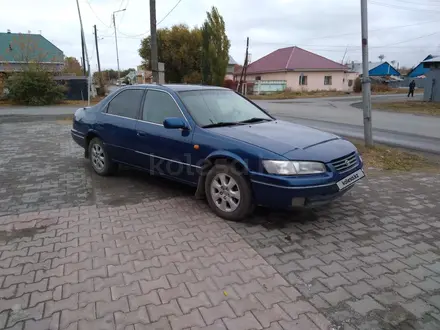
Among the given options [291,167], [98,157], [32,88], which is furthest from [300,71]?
[291,167]

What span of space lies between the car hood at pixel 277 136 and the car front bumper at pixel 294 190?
32 centimetres

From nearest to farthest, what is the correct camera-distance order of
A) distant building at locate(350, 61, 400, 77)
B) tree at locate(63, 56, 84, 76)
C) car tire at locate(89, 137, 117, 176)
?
car tire at locate(89, 137, 117, 176), tree at locate(63, 56, 84, 76), distant building at locate(350, 61, 400, 77)

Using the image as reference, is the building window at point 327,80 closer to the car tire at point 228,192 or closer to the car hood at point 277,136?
the car hood at point 277,136

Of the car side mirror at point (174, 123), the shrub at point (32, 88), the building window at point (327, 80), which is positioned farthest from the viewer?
the building window at point (327, 80)

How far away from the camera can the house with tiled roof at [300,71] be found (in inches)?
1834

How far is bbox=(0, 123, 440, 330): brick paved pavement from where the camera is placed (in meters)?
2.44

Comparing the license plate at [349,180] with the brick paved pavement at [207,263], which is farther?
the license plate at [349,180]

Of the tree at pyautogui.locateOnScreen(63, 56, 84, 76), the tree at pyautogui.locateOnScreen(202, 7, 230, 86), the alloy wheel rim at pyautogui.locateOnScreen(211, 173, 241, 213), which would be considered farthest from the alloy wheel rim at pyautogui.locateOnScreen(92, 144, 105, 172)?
the tree at pyautogui.locateOnScreen(63, 56, 84, 76)

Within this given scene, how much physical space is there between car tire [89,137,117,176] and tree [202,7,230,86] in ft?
103

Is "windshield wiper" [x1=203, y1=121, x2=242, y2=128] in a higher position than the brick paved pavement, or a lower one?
higher

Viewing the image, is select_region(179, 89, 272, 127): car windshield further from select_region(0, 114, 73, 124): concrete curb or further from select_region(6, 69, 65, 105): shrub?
select_region(6, 69, 65, 105): shrub

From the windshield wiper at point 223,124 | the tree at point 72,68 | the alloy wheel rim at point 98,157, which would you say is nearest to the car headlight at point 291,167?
the windshield wiper at point 223,124

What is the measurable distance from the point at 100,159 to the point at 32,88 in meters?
21.5

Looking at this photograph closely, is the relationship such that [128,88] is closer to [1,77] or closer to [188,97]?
[188,97]
